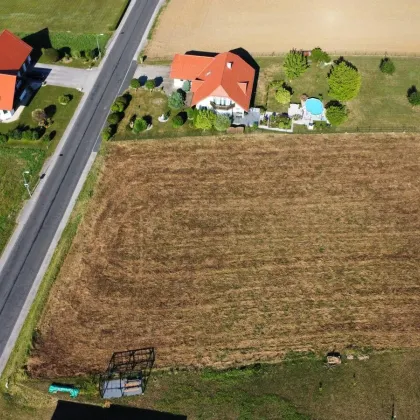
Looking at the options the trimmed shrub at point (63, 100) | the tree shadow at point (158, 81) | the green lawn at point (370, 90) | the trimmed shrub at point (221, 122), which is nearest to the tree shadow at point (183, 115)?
the trimmed shrub at point (221, 122)

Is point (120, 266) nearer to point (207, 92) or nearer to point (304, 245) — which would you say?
point (304, 245)

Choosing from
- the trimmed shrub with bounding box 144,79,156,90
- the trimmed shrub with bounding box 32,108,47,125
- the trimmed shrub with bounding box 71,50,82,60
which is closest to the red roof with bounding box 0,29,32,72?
the trimmed shrub with bounding box 71,50,82,60

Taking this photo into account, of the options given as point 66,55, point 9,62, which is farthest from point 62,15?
point 9,62

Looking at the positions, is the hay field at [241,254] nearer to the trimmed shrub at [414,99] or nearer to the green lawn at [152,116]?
the green lawn at [152,116]

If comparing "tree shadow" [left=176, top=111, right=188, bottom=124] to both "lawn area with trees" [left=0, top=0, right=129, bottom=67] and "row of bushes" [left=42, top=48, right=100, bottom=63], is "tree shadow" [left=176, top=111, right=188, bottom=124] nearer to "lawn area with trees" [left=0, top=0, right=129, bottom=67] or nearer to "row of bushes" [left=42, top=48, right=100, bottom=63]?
"lawn area with trees" [left=0, top=0, right=129, bottom=67]

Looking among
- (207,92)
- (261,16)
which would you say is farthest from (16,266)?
(261,16)

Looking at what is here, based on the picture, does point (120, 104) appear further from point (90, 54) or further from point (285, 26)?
point (285, 26)

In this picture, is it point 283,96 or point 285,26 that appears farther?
point 285,26
